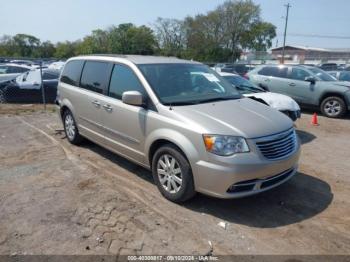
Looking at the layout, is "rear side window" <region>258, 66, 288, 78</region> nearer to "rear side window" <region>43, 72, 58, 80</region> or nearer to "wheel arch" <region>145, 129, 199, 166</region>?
"rear side window" <region>43, 72, 58, 80</region>

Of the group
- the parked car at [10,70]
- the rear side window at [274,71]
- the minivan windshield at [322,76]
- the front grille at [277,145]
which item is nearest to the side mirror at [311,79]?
the minivan windshield at [322,76]

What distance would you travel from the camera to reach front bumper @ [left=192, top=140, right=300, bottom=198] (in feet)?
11.5

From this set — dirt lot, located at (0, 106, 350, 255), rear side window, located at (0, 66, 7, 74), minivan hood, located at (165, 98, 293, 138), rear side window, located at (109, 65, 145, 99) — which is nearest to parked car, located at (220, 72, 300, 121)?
dirt lot, located at (0, 106, 350, 255)

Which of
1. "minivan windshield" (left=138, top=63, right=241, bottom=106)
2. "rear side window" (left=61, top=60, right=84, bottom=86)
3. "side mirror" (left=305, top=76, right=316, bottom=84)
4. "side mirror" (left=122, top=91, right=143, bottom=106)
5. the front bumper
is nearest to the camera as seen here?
the front bumper

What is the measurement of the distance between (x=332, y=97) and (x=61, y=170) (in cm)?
846

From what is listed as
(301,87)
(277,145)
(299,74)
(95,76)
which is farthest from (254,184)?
(299,74)

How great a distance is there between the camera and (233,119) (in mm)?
3871

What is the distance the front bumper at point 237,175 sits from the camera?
3518mm

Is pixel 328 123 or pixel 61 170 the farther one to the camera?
pixel 328 123

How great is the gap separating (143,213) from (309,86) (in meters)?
8.38

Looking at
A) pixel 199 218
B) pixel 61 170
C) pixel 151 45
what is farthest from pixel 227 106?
pixel 151 45

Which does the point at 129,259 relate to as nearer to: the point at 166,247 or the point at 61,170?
the point at 166,247

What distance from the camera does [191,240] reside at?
332 centimetres

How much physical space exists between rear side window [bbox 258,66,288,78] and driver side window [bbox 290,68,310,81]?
10.7 inches
